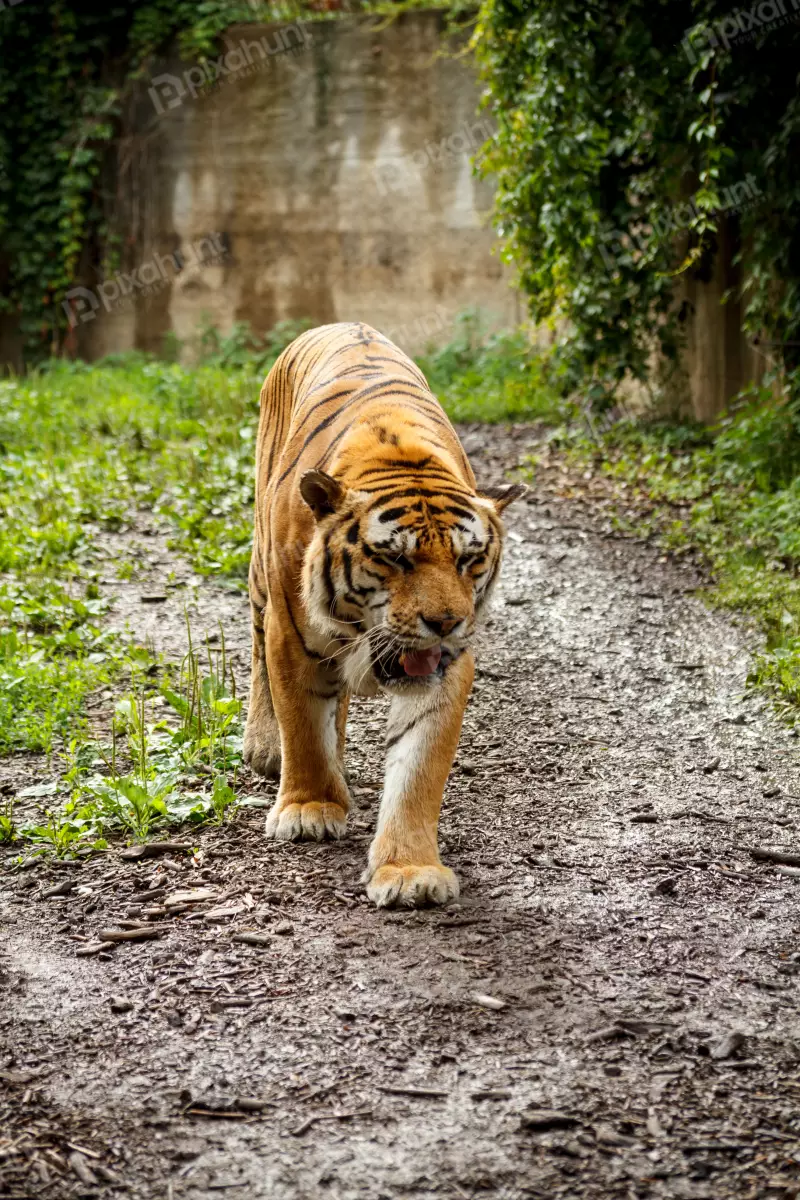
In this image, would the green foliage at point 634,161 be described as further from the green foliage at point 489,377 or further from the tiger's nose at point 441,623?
Result: the tiger's nose at point 441,623

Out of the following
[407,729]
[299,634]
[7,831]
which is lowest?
[7,831]

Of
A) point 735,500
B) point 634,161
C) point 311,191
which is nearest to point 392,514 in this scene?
point 735,500

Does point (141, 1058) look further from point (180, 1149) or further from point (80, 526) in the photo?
point (80, 526)

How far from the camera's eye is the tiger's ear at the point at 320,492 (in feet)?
9.80

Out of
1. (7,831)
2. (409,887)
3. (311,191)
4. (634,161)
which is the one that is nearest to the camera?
(409,887)

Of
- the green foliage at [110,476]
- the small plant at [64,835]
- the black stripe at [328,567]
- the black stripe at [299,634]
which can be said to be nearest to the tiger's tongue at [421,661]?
the black stripe at [328,567]

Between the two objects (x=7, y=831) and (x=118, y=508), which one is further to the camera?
(x=118, y=508)

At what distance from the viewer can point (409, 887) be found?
2.98 m

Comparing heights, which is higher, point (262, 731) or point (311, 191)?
point (311, 191)

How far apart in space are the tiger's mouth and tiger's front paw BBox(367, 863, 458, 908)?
432 millimetres

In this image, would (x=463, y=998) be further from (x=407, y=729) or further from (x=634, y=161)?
(x=634, y=161)

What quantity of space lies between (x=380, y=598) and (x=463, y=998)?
2.91ft

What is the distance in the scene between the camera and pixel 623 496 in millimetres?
6887

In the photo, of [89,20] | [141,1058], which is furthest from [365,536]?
[89,20]
